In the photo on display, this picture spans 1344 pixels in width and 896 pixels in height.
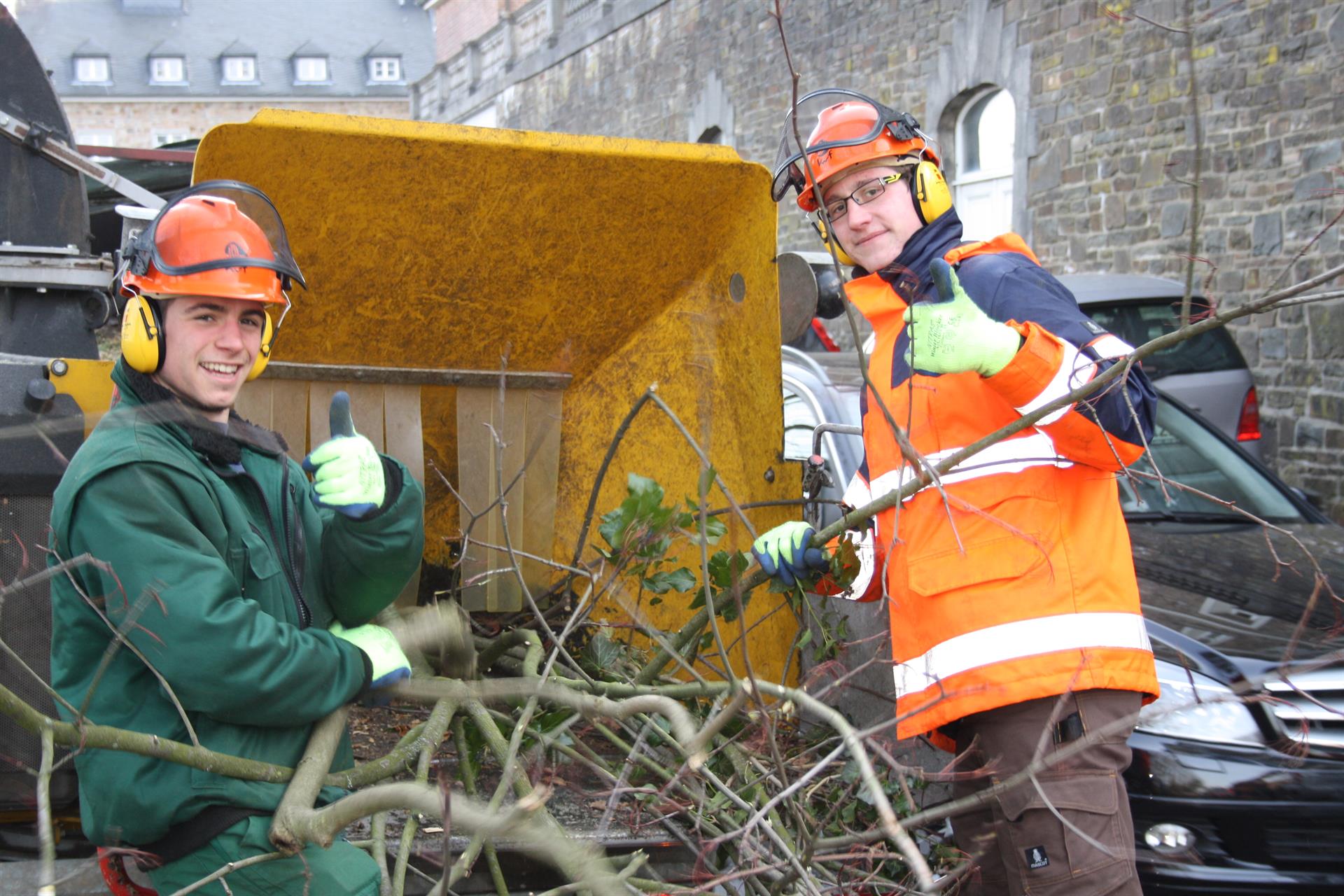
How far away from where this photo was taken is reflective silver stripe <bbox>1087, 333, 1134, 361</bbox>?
2.18 m

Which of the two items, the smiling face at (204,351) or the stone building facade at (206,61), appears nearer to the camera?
the smiling face at (204,351)

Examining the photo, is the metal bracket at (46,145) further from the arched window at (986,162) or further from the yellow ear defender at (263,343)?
the arched window at (986,162)

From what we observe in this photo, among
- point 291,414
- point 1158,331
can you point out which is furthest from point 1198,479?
point 1158,331

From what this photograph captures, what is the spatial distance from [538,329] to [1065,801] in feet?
7.11

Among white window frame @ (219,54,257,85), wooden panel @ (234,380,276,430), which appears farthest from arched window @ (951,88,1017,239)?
white window frame @ (219,54,257,85)

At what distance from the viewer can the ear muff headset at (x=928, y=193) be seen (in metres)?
2.53

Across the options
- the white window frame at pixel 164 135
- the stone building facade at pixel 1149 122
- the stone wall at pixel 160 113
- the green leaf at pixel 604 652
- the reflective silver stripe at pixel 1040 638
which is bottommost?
the green leaf at pixel 604 652

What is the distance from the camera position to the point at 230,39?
141 ft

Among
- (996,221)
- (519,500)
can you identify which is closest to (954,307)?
(519,500)

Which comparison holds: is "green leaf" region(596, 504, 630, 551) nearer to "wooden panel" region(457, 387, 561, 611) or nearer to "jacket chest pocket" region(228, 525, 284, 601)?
"jacket chest pocket" region(228, 525, 284, 601)

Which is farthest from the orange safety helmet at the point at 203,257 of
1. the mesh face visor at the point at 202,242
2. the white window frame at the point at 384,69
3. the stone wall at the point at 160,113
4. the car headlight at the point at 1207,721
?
the white window frame at the point at 384,69

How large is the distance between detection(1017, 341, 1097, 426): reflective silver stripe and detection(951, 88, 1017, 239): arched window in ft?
33.7

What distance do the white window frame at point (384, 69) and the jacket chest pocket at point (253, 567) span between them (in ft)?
145

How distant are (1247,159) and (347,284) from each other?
8006 millimetres
